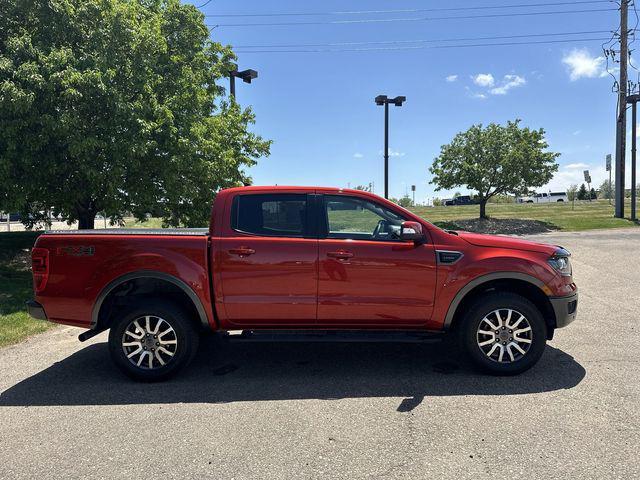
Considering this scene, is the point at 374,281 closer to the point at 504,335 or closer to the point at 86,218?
the point at 504,335

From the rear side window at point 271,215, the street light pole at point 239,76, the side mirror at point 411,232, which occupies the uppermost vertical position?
the street light pole at point 239,76

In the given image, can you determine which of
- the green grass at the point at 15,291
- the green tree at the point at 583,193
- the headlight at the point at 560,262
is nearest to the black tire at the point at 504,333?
the headlight at the point at 560,262

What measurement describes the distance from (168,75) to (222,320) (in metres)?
8.34

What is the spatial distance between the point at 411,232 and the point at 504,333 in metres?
1.36

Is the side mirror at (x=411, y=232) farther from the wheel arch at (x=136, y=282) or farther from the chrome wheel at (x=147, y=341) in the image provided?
the chrome wheel at (x=147, y=341)

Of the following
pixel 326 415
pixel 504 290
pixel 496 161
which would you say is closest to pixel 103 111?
pixel 326 415

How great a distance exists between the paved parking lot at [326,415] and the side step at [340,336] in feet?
1.34

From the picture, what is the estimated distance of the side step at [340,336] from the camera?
432 centimetres

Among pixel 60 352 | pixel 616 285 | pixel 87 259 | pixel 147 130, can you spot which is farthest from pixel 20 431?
pixel 616 285

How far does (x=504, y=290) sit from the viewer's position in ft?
15.0

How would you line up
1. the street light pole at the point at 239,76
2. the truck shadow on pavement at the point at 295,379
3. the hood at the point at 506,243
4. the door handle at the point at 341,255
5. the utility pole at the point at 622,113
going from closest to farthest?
1. the truck shadow on pavement at the point at 295,379
2. the door handle at the point at 341,255
3. the hood at the point at 506,243
4. the street light pole at the point at 239,76
5. the utility pole at the point at 622,113

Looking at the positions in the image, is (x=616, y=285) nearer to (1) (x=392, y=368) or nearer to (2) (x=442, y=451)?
(1) (x=392, y=368)

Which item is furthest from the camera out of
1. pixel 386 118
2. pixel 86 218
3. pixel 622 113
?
pixel 622 113

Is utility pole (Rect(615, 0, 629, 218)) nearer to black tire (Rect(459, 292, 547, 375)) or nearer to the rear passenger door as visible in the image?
black tire (Rect(459, 292, 547, 375))
